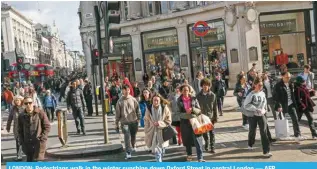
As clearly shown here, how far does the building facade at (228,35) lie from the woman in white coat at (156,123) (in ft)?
49.5

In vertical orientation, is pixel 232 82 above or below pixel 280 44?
below

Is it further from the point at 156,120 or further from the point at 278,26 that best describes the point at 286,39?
the point at 156,120

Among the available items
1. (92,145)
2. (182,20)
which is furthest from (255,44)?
(92,145)

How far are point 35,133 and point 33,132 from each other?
4 centimetres

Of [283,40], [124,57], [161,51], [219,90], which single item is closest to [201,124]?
[219,90]

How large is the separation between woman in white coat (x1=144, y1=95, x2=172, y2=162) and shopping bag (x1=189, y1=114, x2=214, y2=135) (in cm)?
50

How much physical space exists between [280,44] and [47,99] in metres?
14.0

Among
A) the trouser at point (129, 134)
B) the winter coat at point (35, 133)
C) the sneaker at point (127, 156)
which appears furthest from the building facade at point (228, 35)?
the winter coat at point (35, 133)

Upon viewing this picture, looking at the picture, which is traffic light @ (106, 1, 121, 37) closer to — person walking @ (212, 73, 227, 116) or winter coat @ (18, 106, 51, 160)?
winter coat @ (18, 106, 51, 160)

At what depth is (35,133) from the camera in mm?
7121

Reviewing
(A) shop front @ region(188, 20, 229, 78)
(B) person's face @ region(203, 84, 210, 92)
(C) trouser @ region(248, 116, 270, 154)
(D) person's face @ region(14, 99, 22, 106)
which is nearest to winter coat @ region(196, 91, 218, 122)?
(B) person's face @ region(203, 84, 210, 92)

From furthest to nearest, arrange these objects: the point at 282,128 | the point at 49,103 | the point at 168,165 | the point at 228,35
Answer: the point at 228,35 → the point at 49,103 → the point at 282,128 → the point at 168,165

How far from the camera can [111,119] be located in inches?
611

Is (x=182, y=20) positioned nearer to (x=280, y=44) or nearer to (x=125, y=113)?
(x=280, y=44)
